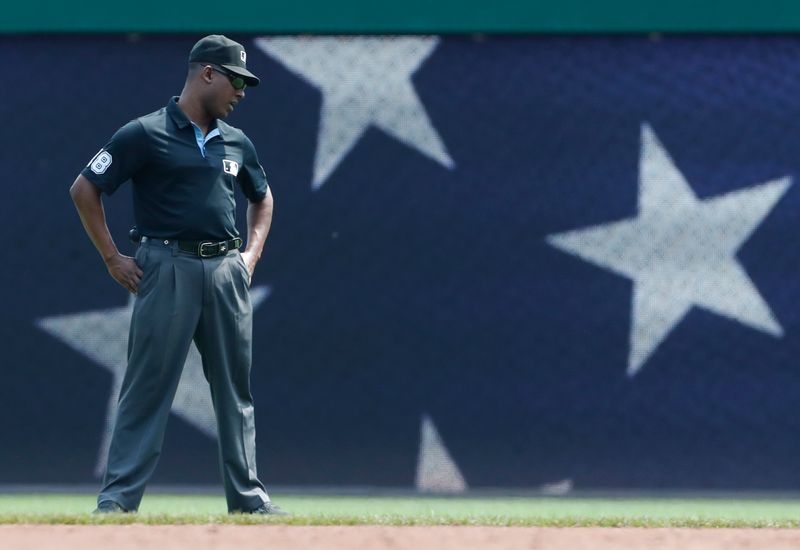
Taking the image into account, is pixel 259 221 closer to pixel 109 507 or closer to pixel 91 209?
pixel 91 209

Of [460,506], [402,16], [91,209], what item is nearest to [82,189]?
[91,209]

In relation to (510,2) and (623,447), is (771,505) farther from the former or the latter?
(510,2)

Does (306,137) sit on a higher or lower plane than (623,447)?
higher

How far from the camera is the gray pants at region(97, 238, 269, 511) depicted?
4426 mm

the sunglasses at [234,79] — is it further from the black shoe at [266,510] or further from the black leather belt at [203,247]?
the black shoe at [266,510]

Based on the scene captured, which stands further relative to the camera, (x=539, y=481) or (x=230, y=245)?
(x=539, y=481)

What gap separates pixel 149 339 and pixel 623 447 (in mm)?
2373

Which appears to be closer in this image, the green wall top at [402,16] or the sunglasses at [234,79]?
the sunglasses at [234,79]

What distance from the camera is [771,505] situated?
226 inches

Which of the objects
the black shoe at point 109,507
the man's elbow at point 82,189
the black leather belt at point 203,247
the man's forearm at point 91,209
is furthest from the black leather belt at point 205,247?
the black shoe at point 109,507

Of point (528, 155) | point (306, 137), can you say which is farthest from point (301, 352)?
point (528, 155)

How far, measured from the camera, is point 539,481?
5.90m

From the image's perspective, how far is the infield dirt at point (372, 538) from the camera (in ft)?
11.7

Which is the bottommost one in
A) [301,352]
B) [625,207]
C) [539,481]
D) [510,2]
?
[539,481]
